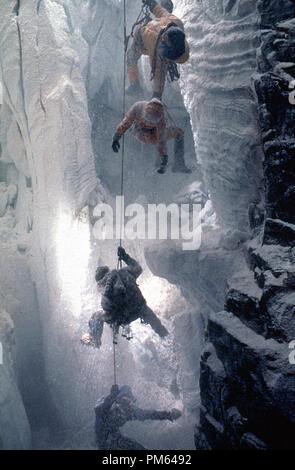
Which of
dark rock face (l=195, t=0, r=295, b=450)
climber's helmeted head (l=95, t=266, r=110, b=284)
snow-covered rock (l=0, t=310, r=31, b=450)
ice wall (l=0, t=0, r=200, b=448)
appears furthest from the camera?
ice wall (l=0, t=0, r=200, b=448)

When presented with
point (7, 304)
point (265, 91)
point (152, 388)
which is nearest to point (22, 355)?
point (7, 304)

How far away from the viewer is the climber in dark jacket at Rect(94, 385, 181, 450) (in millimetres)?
3756

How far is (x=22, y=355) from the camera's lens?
5.88 m

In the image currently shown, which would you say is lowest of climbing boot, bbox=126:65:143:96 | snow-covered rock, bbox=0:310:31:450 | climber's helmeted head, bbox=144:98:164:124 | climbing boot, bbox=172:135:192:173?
snow-covered rock, bbox=0:310:31:450

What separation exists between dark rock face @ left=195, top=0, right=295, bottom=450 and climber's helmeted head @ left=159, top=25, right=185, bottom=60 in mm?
751

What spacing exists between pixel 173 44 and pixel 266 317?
8.76 feet

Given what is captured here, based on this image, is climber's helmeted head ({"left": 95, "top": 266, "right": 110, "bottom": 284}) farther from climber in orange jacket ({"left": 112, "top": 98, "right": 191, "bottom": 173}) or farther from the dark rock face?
the dark rock face

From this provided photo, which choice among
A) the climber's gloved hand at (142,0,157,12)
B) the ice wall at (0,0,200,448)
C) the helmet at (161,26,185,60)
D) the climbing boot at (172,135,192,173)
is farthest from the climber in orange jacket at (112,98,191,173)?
the ice wall at (0,0,200,448)

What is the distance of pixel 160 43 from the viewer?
3027mm

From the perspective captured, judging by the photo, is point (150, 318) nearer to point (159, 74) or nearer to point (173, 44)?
point (159, 74)

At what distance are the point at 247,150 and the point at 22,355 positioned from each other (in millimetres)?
5562

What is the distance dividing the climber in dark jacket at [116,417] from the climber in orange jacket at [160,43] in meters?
3.95

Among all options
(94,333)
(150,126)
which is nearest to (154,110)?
(150,126)
